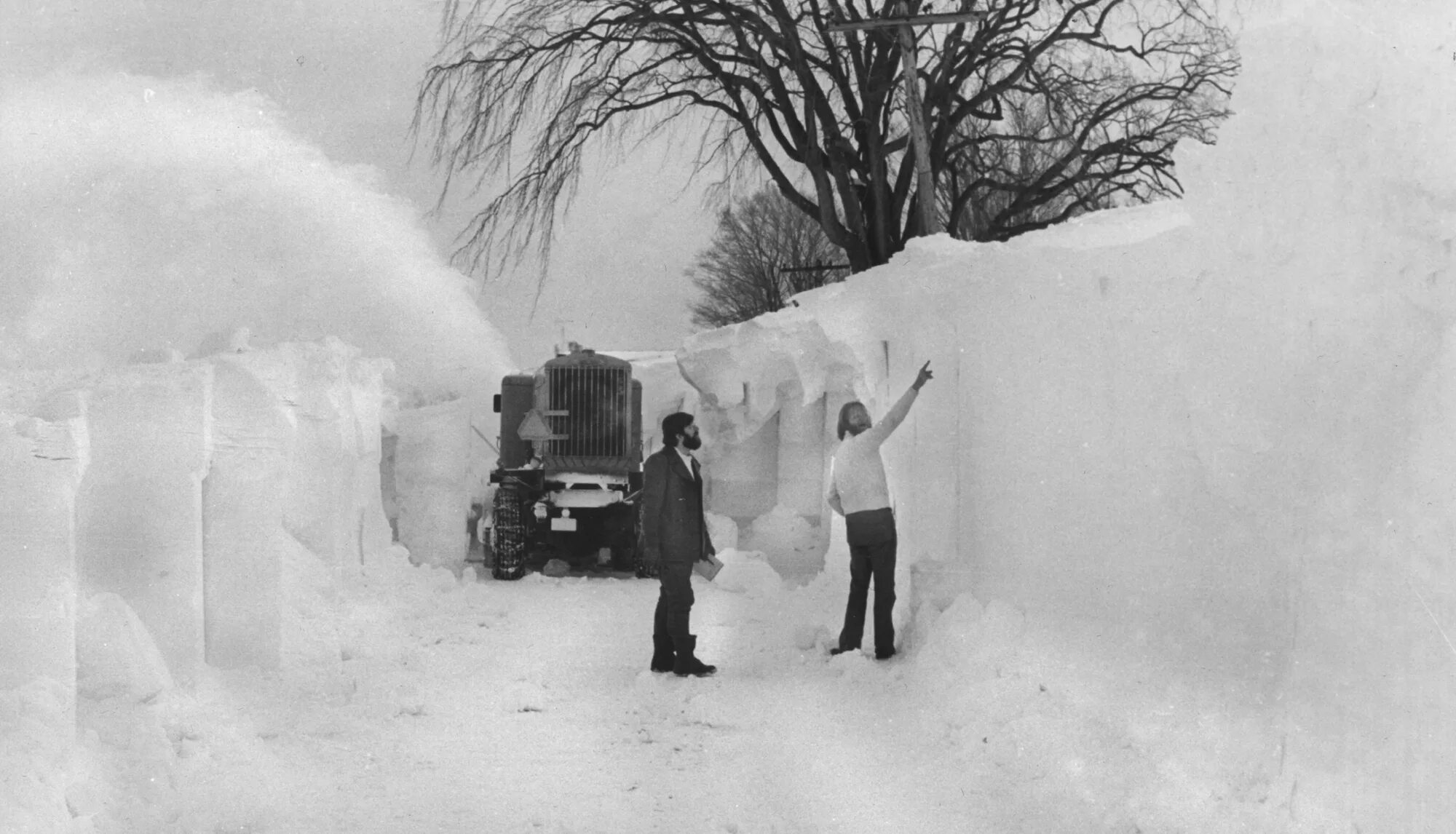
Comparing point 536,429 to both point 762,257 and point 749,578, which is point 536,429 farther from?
point 762,257

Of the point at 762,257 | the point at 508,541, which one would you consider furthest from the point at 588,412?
the point at 762,257

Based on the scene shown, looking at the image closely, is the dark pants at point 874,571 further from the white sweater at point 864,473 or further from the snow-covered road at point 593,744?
the snow-covered road at point 593,744

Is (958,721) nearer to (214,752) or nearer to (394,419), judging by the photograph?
(214,752)

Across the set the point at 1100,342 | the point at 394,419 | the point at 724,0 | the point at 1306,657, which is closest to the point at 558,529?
the point at 394,419

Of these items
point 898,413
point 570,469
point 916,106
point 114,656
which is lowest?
point 114,656

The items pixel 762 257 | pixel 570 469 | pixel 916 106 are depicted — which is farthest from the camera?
pixel 762 257

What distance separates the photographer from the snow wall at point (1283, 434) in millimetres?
4422

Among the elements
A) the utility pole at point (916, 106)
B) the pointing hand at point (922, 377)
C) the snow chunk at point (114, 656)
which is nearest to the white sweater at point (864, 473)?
the pointing hand at point (922, 377)

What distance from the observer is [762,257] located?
4934 cm

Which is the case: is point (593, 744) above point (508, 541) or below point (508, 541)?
below

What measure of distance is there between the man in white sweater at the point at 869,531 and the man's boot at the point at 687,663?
0.96 m

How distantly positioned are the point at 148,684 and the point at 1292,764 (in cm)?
420

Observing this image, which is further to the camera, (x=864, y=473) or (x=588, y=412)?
(x=588, y=412)

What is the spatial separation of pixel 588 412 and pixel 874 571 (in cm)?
993
